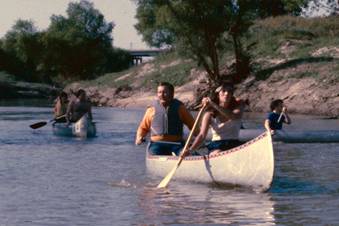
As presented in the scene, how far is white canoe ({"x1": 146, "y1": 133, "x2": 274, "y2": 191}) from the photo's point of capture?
13.2 meters

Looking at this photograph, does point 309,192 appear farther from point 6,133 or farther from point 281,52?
point 281,52

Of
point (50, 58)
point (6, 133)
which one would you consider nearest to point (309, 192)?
point (6, 133)

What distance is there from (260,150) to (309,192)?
1.17 metres

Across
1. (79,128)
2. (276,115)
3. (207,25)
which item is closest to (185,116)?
(276,115)

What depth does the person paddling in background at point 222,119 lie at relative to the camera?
13.8m

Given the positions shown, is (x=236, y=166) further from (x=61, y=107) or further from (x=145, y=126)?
(x=61, y=107)

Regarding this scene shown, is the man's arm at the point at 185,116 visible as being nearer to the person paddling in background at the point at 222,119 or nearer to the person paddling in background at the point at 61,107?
the person paddling in background at the point at 222,119

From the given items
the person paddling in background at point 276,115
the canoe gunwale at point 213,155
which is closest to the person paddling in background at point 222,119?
the canoe gunwale at point 213,155

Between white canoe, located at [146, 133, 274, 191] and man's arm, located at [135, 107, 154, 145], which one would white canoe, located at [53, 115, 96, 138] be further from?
white canoe, located at [146, 133, 274, 191]

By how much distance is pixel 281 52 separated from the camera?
52.6 m

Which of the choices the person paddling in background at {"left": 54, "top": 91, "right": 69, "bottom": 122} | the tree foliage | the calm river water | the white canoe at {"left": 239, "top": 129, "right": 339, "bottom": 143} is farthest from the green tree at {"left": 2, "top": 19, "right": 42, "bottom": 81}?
the calm river water

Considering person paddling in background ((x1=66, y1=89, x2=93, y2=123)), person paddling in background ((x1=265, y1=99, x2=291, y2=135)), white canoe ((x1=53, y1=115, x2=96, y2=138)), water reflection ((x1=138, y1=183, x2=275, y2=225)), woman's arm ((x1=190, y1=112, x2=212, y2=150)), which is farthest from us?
person paddling in background ((x1=66, y1=89, x2=93, y2=123))

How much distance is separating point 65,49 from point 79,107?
81.7 m

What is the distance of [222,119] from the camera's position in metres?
14.1
